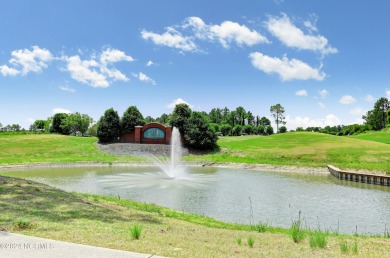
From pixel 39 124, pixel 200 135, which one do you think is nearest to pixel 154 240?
pixel 200 135

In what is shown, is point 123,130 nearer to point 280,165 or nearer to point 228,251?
point 280,165

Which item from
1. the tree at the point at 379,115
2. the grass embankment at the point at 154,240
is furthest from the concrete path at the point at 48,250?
the tree at the point at 379,115

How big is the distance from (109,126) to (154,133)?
9683 millimetres

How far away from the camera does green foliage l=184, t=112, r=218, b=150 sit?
198 feet

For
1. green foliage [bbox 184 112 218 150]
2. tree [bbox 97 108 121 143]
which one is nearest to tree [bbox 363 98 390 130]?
green foliage [bbox 184 112 218 150]

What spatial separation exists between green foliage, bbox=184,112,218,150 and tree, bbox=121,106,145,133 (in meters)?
11.8

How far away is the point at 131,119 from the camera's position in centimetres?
6688

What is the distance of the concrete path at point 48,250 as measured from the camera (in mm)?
5652

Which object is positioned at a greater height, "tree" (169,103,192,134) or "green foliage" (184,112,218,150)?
"tree" (169,103,192,134)

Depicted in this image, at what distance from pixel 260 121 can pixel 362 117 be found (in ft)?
159

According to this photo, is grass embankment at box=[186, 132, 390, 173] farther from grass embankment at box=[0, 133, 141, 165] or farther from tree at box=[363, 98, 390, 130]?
tree at box=[363, 98, 390, 130]

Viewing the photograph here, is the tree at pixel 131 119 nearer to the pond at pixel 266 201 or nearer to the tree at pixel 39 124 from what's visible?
the pond at pixel 266 201

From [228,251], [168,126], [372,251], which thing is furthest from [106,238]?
[168,126]

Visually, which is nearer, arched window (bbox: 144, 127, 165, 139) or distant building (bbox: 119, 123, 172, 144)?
distant building (bbox: 119, 123, 172, 144)
